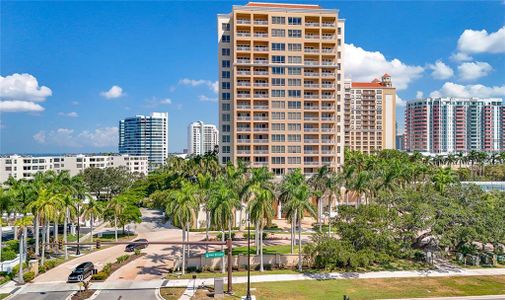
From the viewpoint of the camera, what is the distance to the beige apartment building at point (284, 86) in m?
89.2

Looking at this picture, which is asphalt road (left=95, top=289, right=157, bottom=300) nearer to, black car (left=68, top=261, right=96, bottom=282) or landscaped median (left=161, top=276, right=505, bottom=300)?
landscaped median (left=161, top=276, right=505, bottom=300)

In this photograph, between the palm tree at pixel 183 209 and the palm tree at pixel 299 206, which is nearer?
the palm tree at pixel 183 209

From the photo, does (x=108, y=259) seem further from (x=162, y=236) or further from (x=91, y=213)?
(x=162, y=236)

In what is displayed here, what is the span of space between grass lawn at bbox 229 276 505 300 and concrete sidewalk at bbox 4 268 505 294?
4.62 feet

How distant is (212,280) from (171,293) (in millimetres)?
5938

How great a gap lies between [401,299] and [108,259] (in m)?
40.3

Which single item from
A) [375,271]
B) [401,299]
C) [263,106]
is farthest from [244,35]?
[401,299]

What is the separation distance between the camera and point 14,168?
5625 inches

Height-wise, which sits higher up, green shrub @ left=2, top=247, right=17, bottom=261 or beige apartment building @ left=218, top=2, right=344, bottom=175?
beige apartment building @ left=218, top=2, right=344, bottom=175

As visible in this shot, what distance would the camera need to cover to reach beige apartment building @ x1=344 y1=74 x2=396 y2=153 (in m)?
185

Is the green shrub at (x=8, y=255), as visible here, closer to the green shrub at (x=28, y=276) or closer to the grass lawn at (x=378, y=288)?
the green shrub at (x=28, y=276)

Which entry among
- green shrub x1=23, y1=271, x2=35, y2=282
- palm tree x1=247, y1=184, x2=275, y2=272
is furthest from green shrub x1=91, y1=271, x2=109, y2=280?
palm tree x1=247, y1=184, x2=275, y2=272

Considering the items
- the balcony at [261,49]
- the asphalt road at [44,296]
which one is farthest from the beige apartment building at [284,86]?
the asphalt road at [44,296]

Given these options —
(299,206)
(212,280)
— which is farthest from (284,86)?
(212,280)
